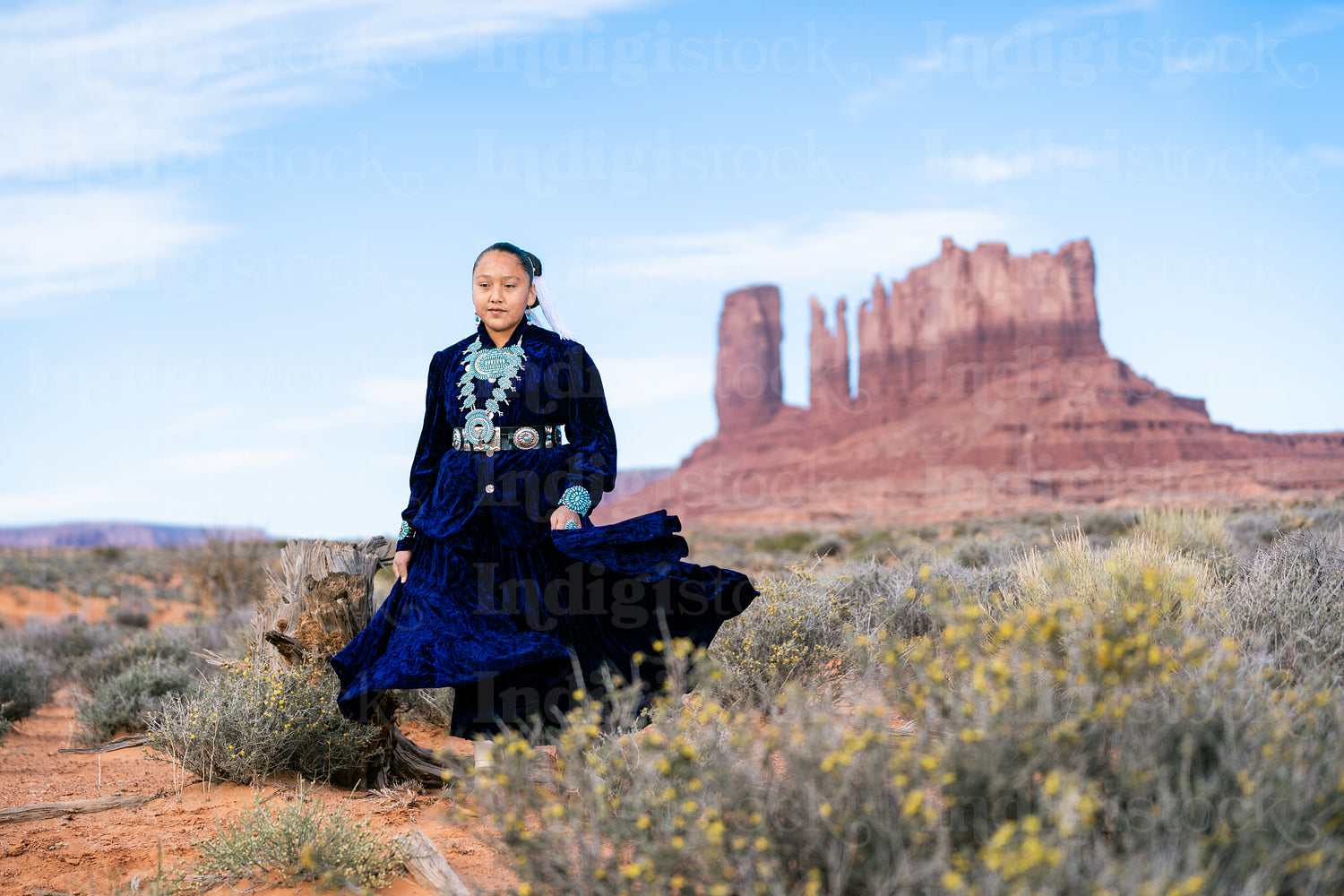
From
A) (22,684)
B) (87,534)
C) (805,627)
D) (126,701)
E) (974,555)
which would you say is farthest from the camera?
(87,534)

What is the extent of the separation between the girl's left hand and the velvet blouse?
0.10 m

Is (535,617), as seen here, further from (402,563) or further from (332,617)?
(332,617)

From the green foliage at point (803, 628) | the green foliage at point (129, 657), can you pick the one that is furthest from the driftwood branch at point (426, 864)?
the green foliage at point (129, 657)

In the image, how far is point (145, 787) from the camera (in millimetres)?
4996

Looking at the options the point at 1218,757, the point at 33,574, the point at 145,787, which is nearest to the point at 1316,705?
the point at 1218,757

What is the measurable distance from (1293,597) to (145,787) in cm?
584

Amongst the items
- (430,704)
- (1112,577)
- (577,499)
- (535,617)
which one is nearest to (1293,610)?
(1112,577)

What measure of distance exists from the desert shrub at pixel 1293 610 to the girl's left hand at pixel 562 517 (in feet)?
8.03

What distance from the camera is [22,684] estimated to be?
8445mm

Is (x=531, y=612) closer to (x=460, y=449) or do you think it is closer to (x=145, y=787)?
(x=460, y=449)

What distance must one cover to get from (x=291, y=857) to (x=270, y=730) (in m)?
1.38

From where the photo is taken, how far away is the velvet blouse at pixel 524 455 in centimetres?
386

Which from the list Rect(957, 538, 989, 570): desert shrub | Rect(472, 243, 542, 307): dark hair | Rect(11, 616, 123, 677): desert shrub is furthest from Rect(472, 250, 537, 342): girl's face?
Rect(11, 616, 123, 677): desert shrub

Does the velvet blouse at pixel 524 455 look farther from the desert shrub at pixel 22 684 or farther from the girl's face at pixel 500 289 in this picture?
the desert shrub at pixel 22 684
